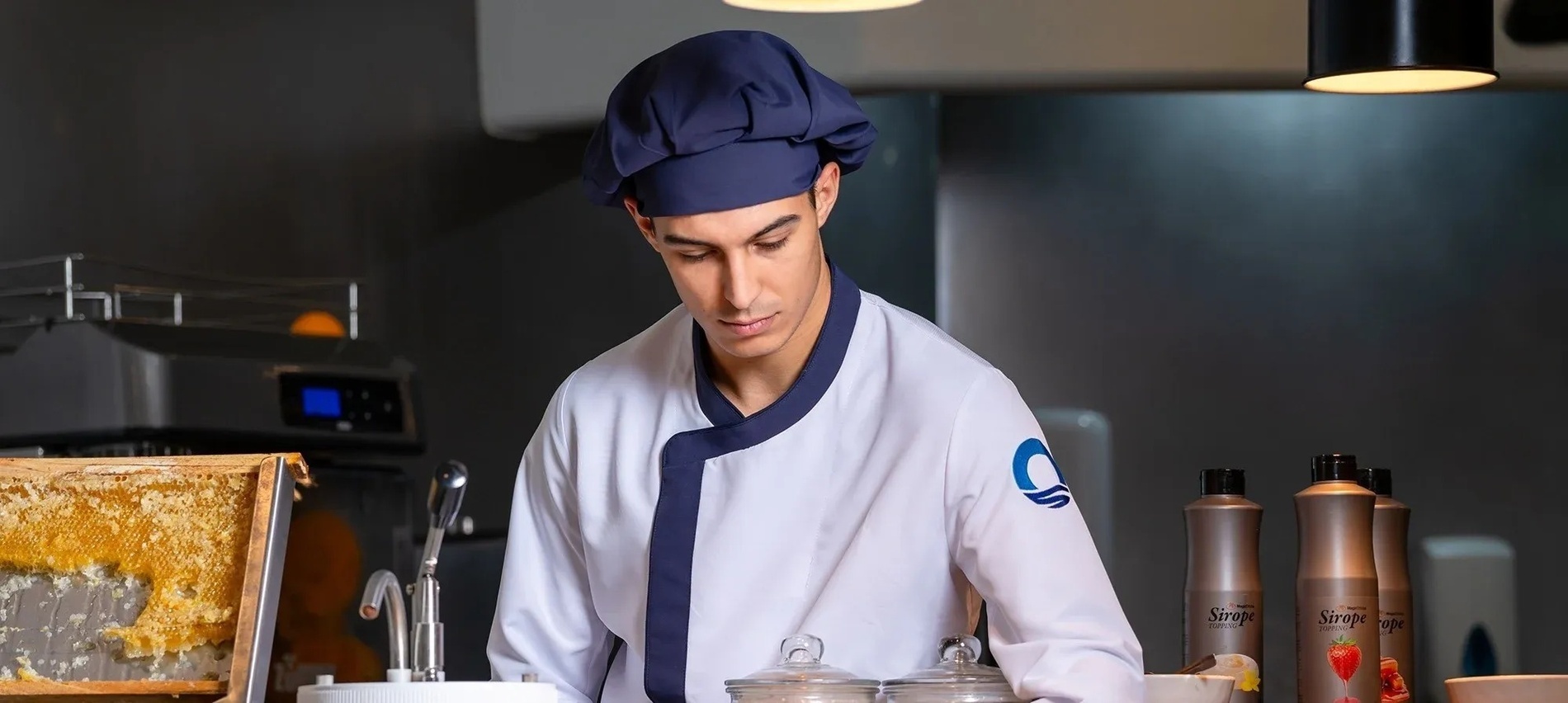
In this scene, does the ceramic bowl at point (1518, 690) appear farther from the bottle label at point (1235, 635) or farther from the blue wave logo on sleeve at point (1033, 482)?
the blue wave logo on sleeve at point (1033, 482)

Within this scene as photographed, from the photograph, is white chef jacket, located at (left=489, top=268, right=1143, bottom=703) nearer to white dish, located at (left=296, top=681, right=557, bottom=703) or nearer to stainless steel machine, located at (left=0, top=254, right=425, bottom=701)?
white dish, located at (left=296, top=681, right=557, bottom=703)

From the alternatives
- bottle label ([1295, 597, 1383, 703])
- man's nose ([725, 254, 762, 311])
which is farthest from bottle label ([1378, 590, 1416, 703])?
man's nose ([725, 254, 762, 311])

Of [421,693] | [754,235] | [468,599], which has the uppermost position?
[754,235]

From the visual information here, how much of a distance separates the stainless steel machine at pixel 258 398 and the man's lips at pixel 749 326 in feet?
3.55

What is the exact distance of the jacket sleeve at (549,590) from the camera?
5.18ft

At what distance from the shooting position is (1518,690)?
1.65 meters

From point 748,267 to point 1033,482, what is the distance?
28cm

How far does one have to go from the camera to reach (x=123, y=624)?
4.42 ft

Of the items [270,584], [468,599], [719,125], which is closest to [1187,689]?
[719,125]

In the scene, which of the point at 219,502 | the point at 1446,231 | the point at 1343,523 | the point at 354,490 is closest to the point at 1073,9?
the point at 1446,231

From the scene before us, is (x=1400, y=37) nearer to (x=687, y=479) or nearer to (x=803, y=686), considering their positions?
(x=687, y=479)

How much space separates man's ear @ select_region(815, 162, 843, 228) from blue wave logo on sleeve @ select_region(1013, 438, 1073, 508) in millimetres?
251

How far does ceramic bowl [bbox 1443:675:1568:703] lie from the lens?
5.41 ft

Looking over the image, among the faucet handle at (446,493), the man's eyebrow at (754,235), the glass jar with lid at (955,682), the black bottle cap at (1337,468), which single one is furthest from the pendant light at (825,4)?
the glass jar with lid at (955,682)
